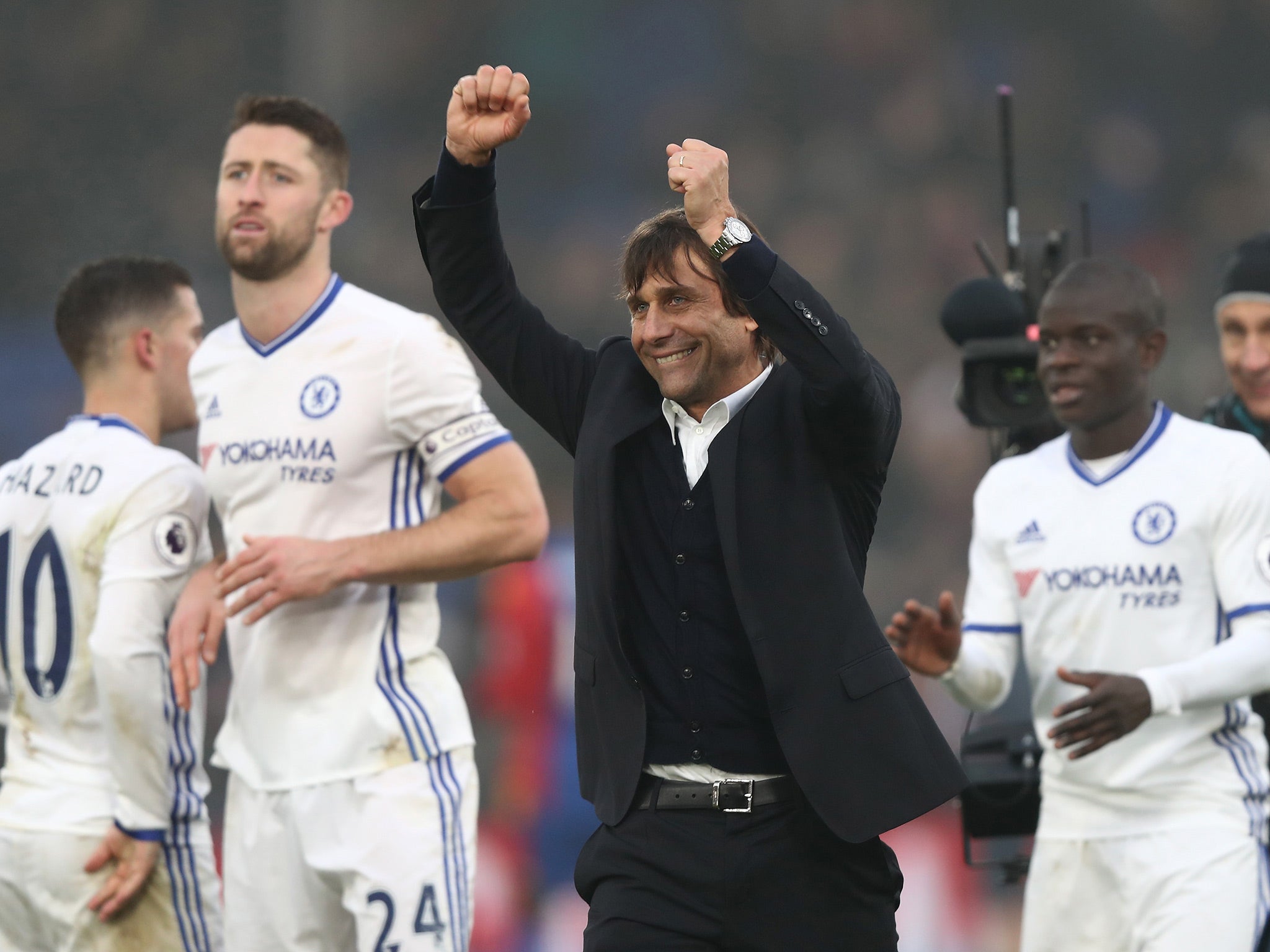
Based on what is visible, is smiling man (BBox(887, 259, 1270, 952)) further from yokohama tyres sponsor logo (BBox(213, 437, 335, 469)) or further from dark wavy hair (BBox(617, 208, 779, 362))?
yokohama tyres sponsor logo (BBox(213, 437, 335, 469))

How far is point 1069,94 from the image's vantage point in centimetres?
859

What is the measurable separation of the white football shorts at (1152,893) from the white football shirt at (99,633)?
2.16 metres

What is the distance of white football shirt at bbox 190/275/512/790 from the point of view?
11.5ft

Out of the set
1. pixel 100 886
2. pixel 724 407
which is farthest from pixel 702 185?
pixel 100 886

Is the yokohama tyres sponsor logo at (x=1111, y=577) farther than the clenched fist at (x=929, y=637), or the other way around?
the yokohama tyres sponsor logo at (x=1111, y=577)

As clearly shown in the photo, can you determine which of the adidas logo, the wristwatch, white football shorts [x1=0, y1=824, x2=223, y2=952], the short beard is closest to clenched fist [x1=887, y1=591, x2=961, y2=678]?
the adidas logo

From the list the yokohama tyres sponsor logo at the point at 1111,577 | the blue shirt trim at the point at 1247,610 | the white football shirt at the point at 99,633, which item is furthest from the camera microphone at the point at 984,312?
the white football shirt at the point at 99,633

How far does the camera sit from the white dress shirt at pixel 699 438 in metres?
2.71

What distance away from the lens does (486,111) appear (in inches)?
111

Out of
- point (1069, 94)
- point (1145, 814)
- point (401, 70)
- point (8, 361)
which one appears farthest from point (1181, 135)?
point (8, 361)

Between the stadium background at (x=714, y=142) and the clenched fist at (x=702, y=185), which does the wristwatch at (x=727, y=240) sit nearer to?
the clenched fist at (x=702, y=185)

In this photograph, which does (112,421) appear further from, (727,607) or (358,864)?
(727,607)

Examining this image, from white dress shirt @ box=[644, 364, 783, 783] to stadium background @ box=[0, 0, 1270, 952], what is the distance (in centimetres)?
427

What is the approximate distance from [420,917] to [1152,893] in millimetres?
1763
